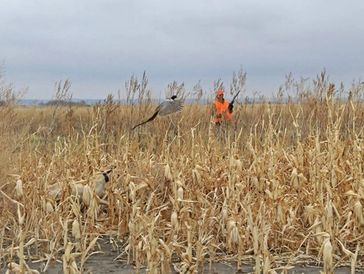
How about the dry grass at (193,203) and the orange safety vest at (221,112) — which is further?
the orange safety vest at (221,112)

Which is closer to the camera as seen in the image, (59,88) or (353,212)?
(353,212)

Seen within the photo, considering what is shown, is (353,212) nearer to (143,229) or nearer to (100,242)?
(143,229)

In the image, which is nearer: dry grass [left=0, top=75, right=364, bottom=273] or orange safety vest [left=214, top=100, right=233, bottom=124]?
dry grass [left=0, top=75, right=364, bottom=273]

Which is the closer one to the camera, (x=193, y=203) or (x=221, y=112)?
(x=193, y=203)

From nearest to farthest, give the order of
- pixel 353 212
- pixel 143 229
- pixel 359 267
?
1. pixel 143 229
2. pixel 359 267
3. pixel 353 212

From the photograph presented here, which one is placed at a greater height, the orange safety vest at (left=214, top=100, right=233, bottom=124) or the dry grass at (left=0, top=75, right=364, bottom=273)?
the orange safety vest at (left=214, top=100, right=233, bottom=124)

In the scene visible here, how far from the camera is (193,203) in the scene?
3.87 m

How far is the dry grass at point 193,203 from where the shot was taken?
125 inches

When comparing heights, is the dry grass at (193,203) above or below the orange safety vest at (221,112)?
below

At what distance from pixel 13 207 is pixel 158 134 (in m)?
2.29

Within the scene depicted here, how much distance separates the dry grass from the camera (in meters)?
3.19

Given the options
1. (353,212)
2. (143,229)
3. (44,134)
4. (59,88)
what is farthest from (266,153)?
(44,134)

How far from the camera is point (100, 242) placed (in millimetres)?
4055

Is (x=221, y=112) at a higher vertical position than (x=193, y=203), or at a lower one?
higher
